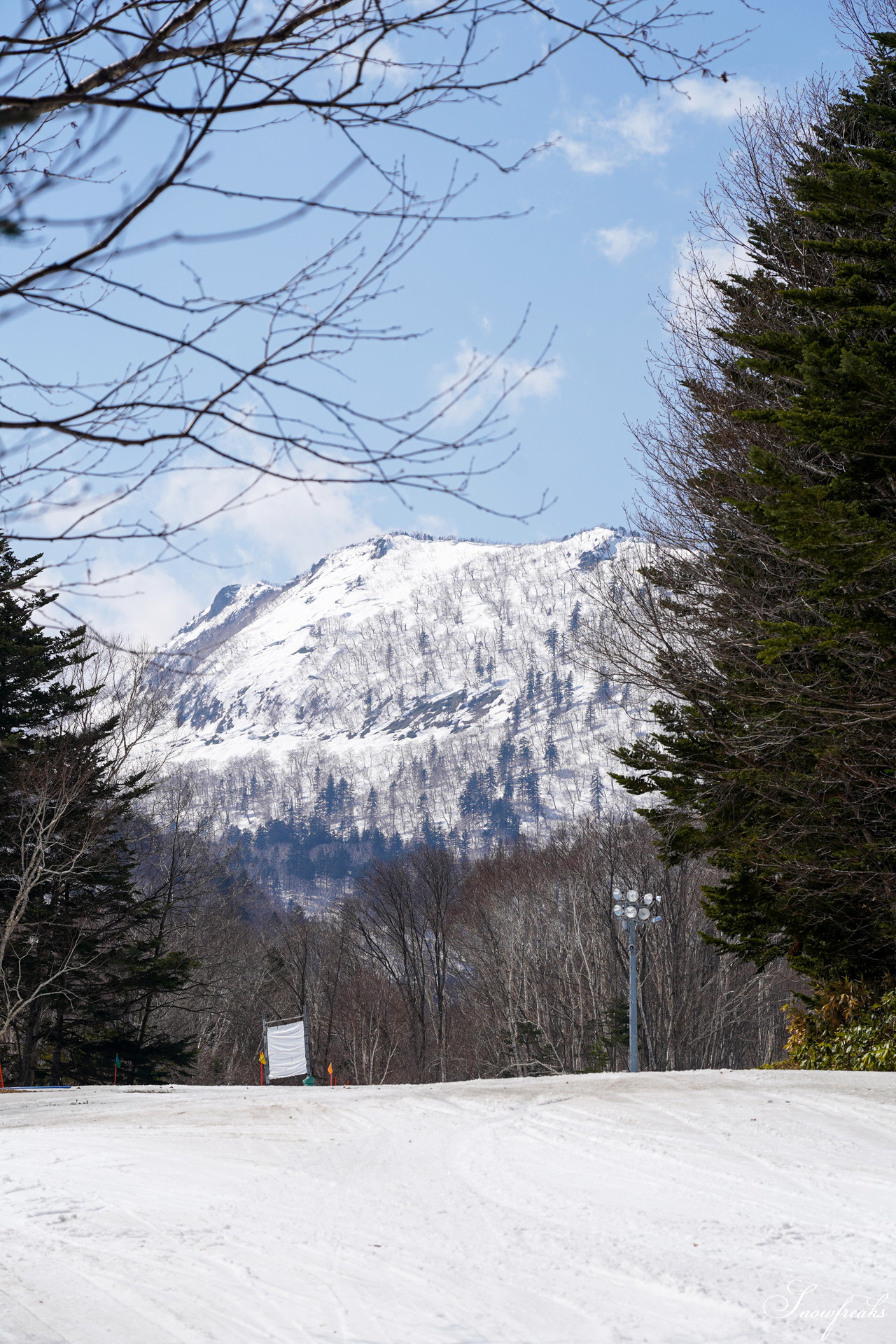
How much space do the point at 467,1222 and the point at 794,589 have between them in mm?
8200

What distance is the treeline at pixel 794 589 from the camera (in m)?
8.30

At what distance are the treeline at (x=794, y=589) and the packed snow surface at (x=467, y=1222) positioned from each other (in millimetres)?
2899

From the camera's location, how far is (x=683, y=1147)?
26.3ft

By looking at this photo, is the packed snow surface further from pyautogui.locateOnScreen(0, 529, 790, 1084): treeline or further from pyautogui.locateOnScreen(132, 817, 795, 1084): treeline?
pyautogui.locateOnScreen(132, 817, 795, 1084): treeline

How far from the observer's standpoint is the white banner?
23.9m

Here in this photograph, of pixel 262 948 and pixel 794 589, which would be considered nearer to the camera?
pixel 794 589

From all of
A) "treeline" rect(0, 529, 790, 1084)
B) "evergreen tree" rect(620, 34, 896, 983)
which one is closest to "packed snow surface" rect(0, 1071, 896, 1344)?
"evergreen tree" rect(620, 34, 896, 983)

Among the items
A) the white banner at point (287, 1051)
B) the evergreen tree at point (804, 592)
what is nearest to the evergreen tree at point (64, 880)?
the white banner at point (287, 1051)

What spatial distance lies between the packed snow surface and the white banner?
1419 cm

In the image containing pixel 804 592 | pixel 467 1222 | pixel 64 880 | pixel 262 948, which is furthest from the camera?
pixel 262 948

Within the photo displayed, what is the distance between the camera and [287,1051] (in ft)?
79.7

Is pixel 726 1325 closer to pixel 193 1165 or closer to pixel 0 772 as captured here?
pixel 193 1165

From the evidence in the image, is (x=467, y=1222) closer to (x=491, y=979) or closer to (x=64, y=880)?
(x=64, y=880)

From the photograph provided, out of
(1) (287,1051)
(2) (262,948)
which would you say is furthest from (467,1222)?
(2) (262,948)
